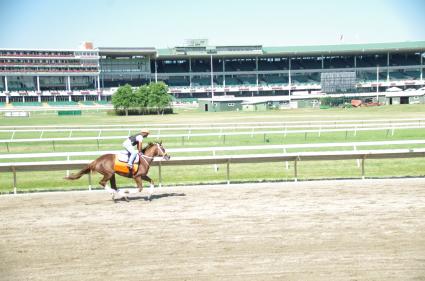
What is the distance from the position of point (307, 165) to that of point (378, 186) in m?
4.64

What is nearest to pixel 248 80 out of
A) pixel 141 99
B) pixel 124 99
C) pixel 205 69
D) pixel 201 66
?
pixel 205 69

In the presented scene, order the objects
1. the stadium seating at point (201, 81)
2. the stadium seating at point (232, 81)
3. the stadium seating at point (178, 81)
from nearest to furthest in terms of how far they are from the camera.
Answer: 1. the stadium seating at point (232, 81)
2. the stadium seating at point (178, 81)
3. the stadium seating at point (201, 81)

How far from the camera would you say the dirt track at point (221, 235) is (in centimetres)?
586

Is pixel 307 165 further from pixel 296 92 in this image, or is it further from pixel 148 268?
pixel 296 92

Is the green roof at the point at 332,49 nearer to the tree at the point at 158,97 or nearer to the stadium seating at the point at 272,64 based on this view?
the stadium seating at the point at 272,64

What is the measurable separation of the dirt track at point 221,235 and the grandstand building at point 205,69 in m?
78.4

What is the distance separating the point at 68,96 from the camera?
89.1 metres

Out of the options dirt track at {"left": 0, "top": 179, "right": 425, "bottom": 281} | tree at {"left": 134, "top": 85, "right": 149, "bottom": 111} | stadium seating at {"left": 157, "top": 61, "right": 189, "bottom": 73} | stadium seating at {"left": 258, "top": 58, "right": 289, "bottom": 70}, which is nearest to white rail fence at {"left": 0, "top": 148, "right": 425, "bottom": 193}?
dirt track at {"left": 0, "top": 179, "right": 425, "bottom": 281}

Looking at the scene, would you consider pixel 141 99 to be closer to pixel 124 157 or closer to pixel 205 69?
pixel 205 69

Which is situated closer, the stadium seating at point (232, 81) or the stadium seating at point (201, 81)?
the stadium seating at point (232, 81)

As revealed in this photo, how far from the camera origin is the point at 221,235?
24.2 feet

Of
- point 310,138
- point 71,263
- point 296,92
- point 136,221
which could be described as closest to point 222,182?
point 136,221

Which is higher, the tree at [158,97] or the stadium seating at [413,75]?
the stadium seating at [413,75]

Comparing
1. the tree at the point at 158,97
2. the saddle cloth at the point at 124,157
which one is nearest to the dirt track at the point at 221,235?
the saddle cloth at the point at 124,157
